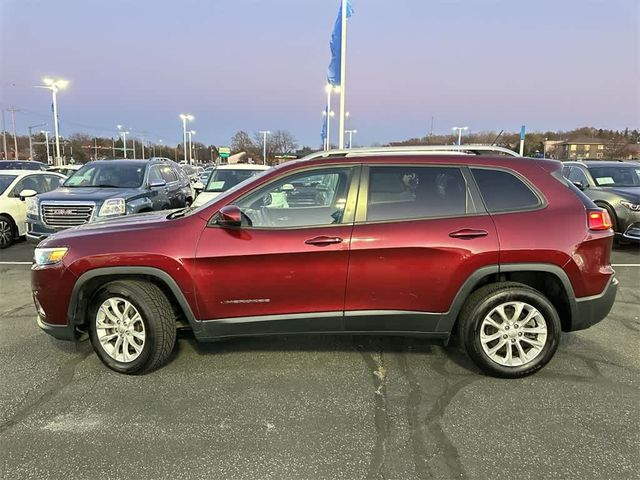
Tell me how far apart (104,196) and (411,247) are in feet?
21.0

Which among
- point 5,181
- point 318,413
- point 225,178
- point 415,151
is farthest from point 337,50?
point 318,413

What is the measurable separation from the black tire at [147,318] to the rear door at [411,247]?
144 centimetres

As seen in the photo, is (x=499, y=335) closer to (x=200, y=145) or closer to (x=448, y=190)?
(x=448, y=190)

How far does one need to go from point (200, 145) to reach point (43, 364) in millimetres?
121814

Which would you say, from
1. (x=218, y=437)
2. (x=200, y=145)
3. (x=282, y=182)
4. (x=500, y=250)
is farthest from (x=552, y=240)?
(x=200, y=145)

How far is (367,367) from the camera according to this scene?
3850mm

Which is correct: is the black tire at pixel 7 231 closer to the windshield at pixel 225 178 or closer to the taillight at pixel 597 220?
the windshield at pixel 225 178

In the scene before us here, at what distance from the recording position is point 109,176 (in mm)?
9117

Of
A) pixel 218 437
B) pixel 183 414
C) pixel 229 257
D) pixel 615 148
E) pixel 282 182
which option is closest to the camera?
pixel 218 437

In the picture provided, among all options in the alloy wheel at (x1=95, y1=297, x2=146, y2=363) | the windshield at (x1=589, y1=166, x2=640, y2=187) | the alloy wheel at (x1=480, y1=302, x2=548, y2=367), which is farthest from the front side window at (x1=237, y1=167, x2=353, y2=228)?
the windshield at (x1=589, y1=166, x2=640, y2=187)

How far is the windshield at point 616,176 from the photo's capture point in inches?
390

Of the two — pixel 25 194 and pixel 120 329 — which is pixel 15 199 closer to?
pixel 25 194

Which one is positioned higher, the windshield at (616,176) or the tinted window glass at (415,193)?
the windshield at (616,176)

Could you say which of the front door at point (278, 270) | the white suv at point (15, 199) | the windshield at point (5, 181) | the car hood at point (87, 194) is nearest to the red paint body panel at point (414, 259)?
the front door at point (278, 270)
